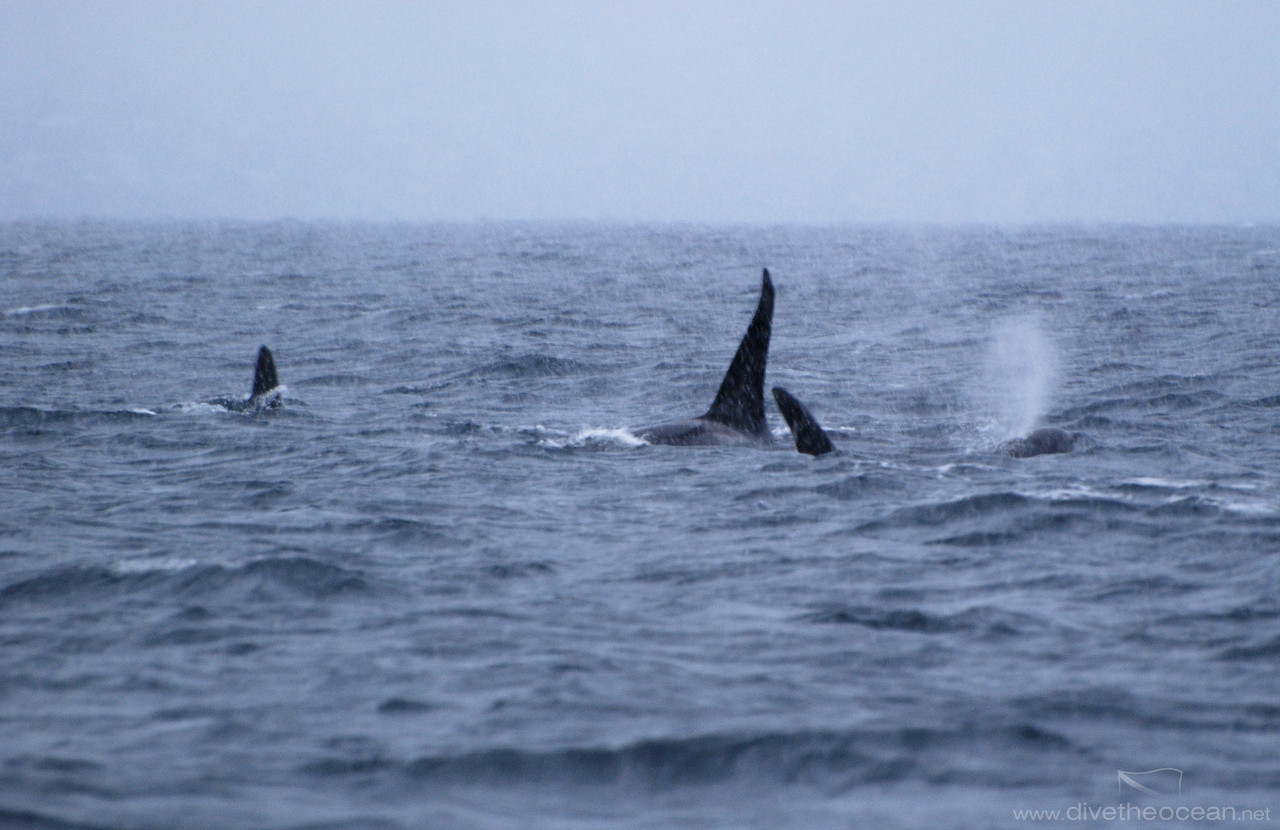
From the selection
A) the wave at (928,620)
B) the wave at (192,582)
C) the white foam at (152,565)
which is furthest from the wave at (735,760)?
the white foam at (152,565)

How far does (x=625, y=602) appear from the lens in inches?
350

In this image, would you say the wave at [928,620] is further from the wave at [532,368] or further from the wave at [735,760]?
the wave at [532,368]

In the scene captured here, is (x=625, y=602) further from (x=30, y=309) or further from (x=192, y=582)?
(x=30, y=309)

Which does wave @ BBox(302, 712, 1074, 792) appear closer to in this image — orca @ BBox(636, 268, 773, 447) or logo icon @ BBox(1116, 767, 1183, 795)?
logo icon @ BBox(1116, 767, 1183, 795)

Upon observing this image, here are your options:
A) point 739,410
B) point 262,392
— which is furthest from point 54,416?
point 739,410

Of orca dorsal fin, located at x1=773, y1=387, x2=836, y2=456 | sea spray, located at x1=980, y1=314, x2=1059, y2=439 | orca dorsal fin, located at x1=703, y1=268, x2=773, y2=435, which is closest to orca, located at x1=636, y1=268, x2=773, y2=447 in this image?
orca dorsal fin, located at x1=703, y1=268, x2=773, y2=435

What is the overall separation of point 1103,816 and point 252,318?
1138 inches

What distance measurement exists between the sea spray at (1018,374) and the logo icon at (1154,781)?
29.7 feet

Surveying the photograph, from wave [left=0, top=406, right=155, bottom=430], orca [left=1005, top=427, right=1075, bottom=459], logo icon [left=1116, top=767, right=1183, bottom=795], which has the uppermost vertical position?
orca [left=1005, top=427, right=1075, bottom=459]

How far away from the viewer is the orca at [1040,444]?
1425 cm

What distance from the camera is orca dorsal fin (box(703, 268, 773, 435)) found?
1437 centimetres

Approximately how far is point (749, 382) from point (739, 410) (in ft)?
1.24

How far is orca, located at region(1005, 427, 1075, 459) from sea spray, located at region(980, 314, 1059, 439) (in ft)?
1.44

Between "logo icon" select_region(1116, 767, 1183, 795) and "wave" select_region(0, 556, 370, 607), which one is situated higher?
"logo icon" select_region(1116, 767, 1183, 795)
